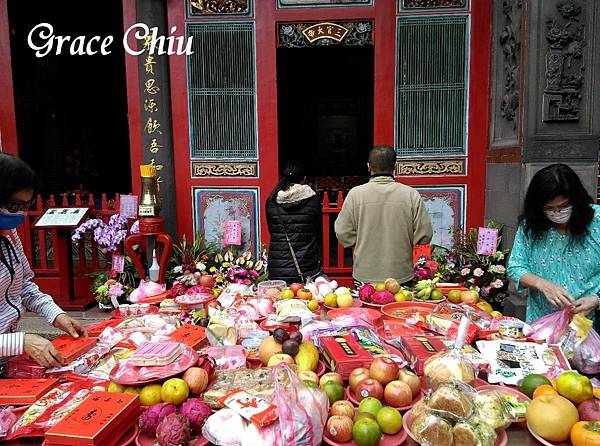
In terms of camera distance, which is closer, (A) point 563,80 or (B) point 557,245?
(B) point 557,245

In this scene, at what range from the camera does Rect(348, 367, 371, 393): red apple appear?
1669 mm

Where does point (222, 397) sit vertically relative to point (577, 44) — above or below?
below

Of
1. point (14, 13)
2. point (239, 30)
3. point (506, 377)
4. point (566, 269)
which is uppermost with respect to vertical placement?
point (14, 13)

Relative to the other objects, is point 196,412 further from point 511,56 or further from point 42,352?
point 511,56

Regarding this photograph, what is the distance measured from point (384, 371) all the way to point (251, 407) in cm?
51

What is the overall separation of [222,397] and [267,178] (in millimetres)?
4718

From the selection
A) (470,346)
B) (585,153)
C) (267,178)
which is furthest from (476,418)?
(267,178)

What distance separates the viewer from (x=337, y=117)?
36.8ft

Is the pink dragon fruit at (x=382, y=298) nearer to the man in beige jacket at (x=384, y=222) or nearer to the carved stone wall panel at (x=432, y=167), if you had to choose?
the man in beige jacket at (x=384, y=222)

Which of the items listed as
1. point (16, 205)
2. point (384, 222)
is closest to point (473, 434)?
point (16, 205)

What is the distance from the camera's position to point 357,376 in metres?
1.68

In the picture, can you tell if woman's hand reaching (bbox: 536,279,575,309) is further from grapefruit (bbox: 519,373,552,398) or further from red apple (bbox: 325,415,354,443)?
red apple (bbox: 325,415,354,443)

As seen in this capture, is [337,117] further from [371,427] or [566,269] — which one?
[371,427]

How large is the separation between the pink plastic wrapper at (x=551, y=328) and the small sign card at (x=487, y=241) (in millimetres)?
3005
